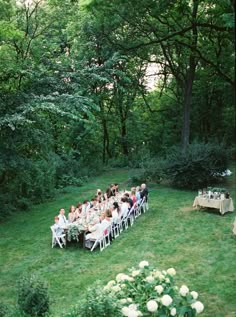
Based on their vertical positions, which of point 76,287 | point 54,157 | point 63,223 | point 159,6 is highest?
point 159,6

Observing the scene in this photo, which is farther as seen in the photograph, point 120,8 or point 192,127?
point 192,127

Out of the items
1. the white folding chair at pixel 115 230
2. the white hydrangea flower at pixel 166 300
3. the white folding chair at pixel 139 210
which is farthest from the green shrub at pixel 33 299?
the white folding chair at pixel 139 210

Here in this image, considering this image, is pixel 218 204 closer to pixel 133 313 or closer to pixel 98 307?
pixel 133 313

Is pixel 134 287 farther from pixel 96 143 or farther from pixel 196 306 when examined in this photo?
pixel 96 143

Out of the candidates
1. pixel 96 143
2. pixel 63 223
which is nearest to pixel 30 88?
pixel 63 223

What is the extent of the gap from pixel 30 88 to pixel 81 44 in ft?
37.8

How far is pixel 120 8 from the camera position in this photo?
65.5ft

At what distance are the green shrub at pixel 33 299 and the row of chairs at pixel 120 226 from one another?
620cm

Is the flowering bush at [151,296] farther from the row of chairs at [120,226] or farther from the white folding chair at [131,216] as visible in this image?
the white folding chair at [131,216]

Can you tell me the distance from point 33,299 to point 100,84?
15.4m

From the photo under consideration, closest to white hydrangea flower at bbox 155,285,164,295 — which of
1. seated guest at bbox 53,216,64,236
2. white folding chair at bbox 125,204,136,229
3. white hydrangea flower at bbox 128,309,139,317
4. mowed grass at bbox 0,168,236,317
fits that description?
white hydrangea flower at bbox 128,309,139,317

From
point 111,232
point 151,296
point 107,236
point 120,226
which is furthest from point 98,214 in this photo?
point 151,296

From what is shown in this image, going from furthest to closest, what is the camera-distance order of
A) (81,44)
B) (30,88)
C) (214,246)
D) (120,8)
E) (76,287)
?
1. (81,44)
2. (120,8)
3. (30,88)
4. (214,246)
5. (76,287)

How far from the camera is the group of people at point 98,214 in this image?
1406 cm
